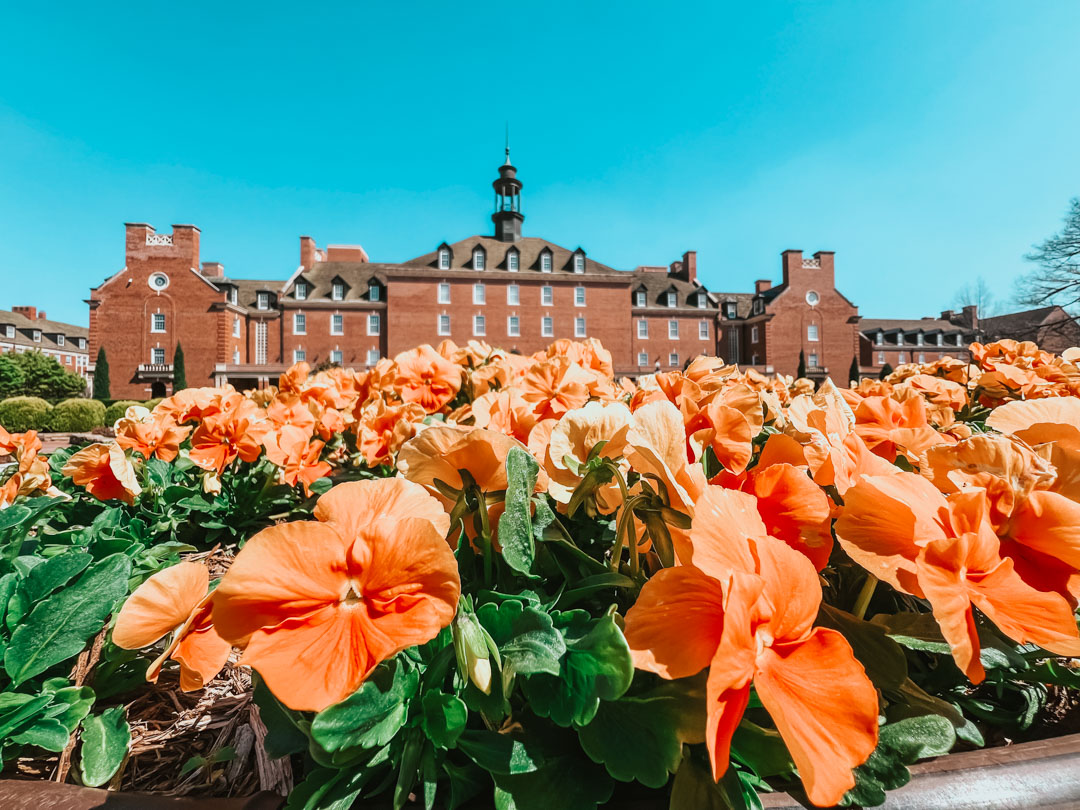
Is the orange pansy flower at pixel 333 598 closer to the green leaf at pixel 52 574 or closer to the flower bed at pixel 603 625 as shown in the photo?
the flower bed at pixel 603 625

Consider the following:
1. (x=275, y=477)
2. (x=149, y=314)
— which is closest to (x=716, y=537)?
(x=275, y=477)

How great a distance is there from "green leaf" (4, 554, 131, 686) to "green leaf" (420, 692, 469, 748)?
0.50 m

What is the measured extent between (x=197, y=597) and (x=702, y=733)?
457mm

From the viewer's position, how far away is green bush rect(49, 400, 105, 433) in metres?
11.9

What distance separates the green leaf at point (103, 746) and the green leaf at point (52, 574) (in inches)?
7.2

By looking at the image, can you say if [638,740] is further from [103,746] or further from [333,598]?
[103,746]

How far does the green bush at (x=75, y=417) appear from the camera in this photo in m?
11.9

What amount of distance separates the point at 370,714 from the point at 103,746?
0.43m

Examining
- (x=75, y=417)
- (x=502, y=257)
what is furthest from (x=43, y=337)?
(x=75, y=417)

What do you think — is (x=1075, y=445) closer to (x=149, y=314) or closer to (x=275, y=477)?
(x=275, y=477)

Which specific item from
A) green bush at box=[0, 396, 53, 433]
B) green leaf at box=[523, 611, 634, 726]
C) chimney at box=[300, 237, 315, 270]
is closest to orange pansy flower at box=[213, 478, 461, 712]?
green leaf at box=[523, 611, 634, 726]

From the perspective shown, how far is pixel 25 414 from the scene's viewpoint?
38.0ft

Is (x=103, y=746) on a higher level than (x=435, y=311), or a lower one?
lower

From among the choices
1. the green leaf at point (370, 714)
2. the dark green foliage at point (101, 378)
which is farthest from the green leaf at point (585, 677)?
the dark green foliage at point (101, 378)
